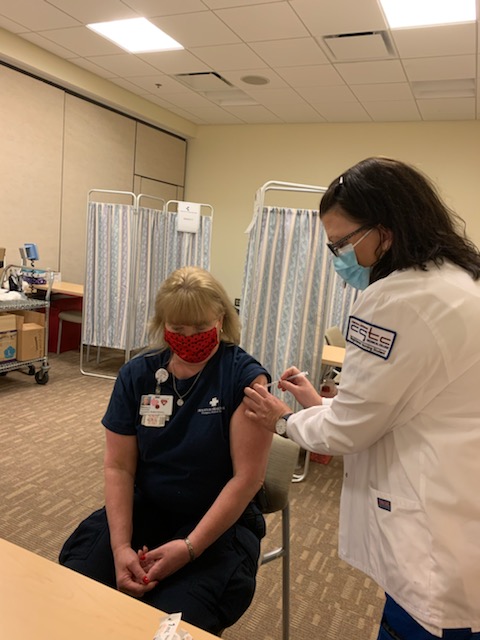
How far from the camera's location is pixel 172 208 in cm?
800

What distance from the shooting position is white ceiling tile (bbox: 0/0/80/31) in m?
4.02

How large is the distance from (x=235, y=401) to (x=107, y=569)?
56 cm

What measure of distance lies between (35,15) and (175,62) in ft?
4.52

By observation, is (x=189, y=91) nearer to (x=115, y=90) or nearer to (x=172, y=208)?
(x=115, y=90)

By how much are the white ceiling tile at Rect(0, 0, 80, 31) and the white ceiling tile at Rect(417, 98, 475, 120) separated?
3806mm

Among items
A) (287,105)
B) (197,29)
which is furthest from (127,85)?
(197,29)

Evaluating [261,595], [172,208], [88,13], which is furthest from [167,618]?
[172,208]

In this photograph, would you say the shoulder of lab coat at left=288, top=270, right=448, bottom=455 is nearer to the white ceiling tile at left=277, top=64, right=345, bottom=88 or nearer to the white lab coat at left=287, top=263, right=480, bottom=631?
the white lab coat at left=287, top=263, right=480, bottom=631

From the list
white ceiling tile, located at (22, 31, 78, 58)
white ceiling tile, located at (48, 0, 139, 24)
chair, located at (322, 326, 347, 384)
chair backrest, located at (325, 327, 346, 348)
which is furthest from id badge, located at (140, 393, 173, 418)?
white ceiling tile, located at (22, 31, 78, 58)

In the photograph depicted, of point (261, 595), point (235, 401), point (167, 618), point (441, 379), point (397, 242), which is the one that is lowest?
point (261, 595)

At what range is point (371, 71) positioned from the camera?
190 inches

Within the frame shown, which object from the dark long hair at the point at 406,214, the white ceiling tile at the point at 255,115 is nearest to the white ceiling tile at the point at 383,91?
the white ceiling tile at the point at 255,115

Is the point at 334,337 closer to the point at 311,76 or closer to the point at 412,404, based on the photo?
the point at 311,76

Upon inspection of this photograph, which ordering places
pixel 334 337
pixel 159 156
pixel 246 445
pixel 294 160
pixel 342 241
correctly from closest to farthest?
pixel 342 241 < pixel 246 445 < pixel 334 337 < pixel 294 160 < pixel 159 156
